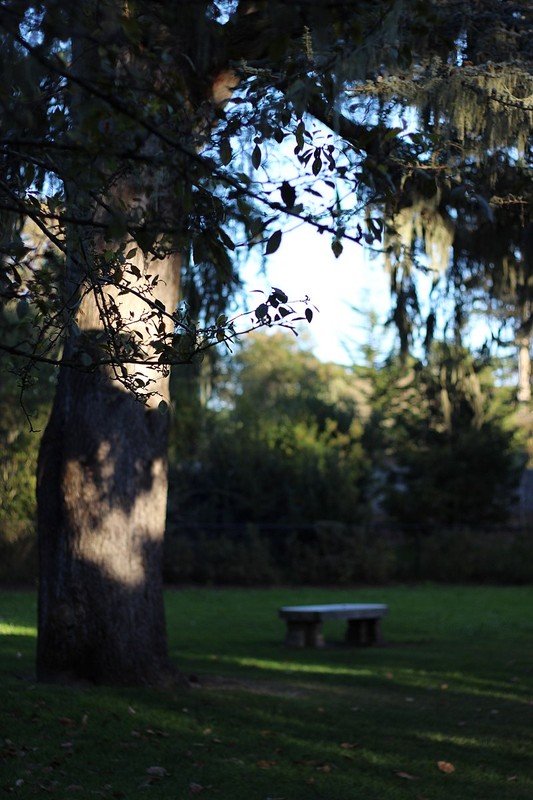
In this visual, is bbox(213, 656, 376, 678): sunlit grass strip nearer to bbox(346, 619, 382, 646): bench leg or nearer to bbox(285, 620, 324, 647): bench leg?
bbox(285, 620, 324, 647): bench leg

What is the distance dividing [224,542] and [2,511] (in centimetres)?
450

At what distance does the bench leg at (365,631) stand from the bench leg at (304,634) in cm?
53

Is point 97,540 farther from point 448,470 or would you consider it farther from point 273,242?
point 448,470

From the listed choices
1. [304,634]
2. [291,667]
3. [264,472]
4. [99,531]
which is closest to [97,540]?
[99,531]

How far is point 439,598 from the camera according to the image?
19.5 metres

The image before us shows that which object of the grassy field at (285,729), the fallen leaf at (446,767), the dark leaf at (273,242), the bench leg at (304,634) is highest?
the dark leaf at (273,242)

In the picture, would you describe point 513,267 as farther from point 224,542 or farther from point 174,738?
point 224,542

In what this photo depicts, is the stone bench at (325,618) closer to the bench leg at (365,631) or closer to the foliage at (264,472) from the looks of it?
the bench leg at (365,631)

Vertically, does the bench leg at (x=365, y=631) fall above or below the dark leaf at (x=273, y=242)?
below

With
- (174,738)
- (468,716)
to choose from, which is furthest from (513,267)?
(174,738)

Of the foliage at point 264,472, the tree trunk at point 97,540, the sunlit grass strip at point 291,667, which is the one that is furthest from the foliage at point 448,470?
the tree trunk at point 97,540

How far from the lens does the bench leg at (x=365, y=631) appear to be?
1316 cm

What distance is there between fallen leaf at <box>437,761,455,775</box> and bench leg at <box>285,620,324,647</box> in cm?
615

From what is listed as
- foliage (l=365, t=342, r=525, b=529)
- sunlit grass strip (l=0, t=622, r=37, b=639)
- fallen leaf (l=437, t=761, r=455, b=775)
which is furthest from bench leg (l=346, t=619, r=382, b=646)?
foliage (l=365, t=342, r=525, b=529)
